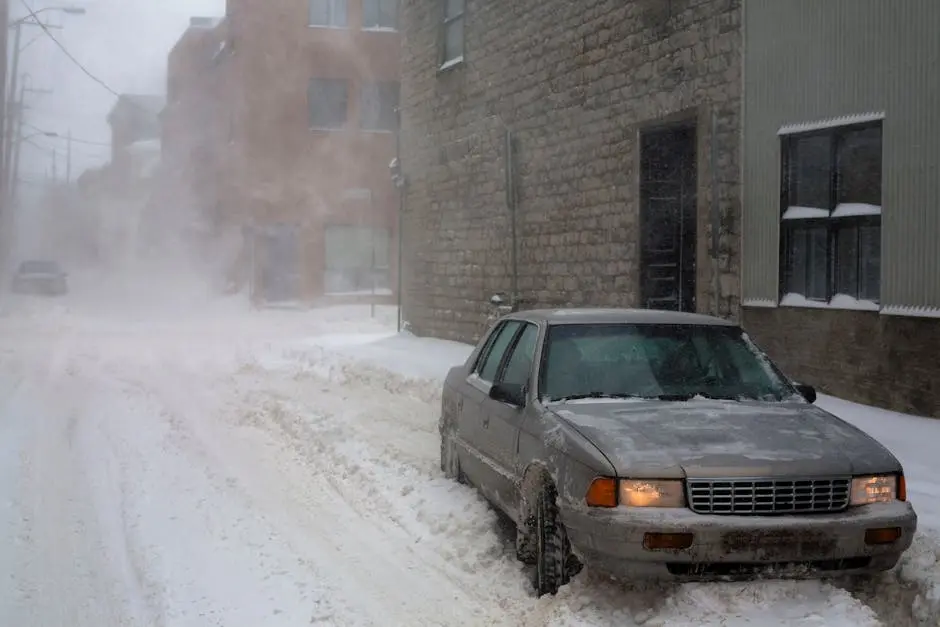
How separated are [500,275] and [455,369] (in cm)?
854

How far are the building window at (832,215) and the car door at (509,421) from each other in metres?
4.33

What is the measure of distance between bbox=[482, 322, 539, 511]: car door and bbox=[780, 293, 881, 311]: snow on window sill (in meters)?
4.19

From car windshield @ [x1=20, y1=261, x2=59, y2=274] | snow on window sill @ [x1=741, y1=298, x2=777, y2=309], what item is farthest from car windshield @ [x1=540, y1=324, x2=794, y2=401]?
car windshield @ [x1=20, y1=261, x2=59, y2=274]

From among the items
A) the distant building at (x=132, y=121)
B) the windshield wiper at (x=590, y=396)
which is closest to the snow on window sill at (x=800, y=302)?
the windshield wiper at (x=590, y=396)

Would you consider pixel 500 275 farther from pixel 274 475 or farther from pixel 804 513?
pixel 804 513

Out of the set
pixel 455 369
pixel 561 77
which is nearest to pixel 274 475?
pixel 455 369

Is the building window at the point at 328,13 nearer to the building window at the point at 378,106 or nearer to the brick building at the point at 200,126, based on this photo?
the building window at the point at 378,106

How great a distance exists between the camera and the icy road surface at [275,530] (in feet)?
15.2

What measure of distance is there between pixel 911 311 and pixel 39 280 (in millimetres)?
35724

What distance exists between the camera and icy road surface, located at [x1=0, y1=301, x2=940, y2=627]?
4625 mm

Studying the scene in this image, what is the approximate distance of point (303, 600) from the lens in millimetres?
4918

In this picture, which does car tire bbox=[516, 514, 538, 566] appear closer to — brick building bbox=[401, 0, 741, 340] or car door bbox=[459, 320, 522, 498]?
car door bbox=[459, 320, 522, 498]

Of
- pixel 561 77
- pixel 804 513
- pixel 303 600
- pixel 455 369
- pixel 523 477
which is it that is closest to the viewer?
pixel 804 513

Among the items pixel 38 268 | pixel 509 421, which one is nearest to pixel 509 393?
pixel 509 421
